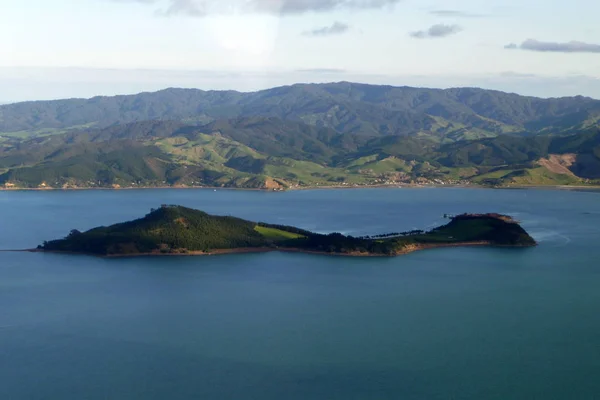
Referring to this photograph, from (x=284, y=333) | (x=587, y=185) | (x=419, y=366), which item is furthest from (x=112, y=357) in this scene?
(x=587, y=185)

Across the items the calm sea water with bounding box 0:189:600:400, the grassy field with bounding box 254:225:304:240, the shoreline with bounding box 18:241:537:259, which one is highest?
the grassy field with bounding box 254:225:304:240

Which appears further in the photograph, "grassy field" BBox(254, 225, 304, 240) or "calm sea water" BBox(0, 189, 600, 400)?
"grassy field" BBox(254, 225, 304, 240)

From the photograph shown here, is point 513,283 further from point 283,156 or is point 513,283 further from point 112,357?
point 283,156

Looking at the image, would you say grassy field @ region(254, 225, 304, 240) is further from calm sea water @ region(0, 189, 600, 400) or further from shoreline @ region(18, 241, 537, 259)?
calm sea water @ region(0, 189, 600, 400)

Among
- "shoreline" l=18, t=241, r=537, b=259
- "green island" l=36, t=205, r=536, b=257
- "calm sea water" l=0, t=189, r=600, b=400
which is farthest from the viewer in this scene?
"green island" l=36, t=205, r=536, b=257

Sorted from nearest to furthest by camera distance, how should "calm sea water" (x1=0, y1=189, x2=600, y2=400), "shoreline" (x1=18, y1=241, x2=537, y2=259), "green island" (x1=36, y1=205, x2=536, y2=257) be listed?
"calm sea water" (x1=0, y1=189, x2=600, y2=400) < "shoreline" (x1=18, y1=241, x2=537, y2=259) < "green island" (x1=36, y1=205, x2=536, y2=257)

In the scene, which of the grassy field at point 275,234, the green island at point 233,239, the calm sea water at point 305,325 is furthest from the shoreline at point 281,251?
the grassy field at point 275,234

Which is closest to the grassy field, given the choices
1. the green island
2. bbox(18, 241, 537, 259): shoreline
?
the green island
